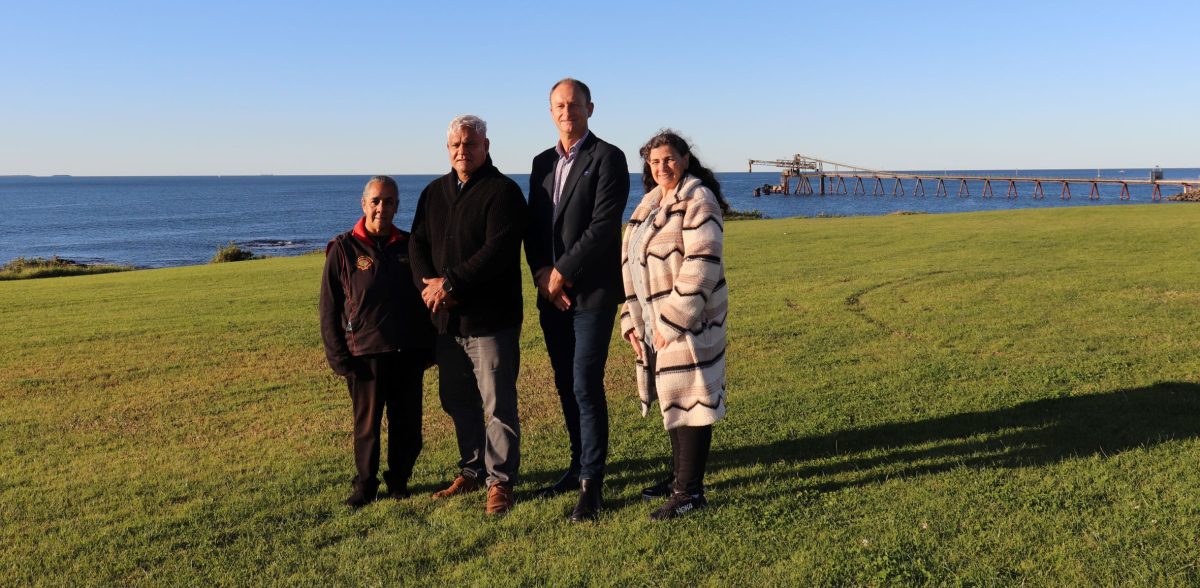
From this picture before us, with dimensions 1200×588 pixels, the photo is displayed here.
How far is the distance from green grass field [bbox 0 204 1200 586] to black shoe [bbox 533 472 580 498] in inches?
4.8

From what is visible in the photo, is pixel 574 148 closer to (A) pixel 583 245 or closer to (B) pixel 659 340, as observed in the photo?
(A) pixel 583 245

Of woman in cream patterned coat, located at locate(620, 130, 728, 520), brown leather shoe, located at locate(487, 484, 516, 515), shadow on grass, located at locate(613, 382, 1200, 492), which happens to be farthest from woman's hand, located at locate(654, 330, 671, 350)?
brown leather shoe, located at locate(487, 484, 516, 515)

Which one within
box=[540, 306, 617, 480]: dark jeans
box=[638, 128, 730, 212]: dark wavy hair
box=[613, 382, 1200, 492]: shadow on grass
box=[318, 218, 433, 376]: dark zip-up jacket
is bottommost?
box=[613, 382, 1200, 492]: shadow on grass

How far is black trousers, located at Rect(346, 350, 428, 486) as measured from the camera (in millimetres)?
4988

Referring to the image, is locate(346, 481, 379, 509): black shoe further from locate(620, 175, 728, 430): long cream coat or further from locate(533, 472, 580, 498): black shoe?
locate(620, 175, 728, 430): long cream coat

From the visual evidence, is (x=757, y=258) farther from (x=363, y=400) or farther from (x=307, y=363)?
(x=363, y=400)

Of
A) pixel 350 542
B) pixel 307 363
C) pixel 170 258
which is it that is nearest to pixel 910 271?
pixel 307 363

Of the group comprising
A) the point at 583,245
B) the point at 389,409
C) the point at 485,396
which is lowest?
the point at 389,409

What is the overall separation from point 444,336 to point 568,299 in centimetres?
85

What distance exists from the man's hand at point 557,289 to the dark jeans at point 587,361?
113mm

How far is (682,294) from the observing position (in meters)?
4.25

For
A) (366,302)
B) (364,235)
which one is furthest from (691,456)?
(364,235)

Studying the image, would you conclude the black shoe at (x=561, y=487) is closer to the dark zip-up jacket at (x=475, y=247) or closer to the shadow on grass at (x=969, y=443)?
the shadow on grass at (x=969, y=443)

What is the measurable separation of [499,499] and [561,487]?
17.5 inches
